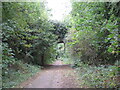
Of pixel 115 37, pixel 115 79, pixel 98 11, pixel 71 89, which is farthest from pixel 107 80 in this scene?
pixel 98 11

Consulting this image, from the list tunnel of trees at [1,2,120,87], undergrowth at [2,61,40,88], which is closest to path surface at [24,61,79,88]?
undergrowth at [2,61,40,88]

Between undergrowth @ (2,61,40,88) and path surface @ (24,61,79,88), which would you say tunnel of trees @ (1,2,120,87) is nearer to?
undergrowth @ (2,61,40,88)

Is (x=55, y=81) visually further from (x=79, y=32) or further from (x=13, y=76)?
(x=79, y=32)

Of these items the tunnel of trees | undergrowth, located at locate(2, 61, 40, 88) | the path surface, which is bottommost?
the path surface

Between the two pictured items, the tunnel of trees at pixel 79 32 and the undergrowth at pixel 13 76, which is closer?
the tunnel of trees at pixel 79 32

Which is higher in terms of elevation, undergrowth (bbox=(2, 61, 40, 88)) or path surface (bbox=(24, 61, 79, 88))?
undergrowth (bbox=(2, 61, 40, 88))

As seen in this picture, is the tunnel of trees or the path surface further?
the path surface

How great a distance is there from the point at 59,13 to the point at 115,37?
18.8 m

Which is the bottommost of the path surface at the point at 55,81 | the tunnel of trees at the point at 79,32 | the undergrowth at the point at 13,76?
the path surface at the point at 55,81

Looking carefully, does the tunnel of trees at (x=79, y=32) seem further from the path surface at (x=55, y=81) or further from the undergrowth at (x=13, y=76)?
the path surface at (x=55, y=81)

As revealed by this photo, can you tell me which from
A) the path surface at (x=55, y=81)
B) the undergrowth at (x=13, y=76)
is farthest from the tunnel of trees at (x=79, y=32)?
the path surface at (x=55, y=81)

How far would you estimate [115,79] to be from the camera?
5.37 m

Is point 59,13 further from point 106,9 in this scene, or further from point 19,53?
point 106,9

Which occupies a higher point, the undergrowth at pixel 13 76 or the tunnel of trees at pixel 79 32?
the tunnel of trees at pixel 79 32
